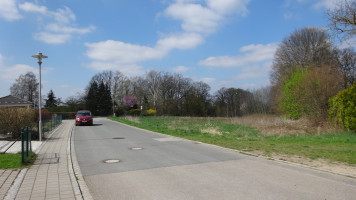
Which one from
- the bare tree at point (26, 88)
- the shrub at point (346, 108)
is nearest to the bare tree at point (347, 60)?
the shrub at point (346, 108)

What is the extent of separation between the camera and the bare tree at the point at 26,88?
6881 centimetres

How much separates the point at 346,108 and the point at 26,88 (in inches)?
2869

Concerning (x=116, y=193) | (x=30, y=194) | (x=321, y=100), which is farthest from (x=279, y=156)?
(x=321, y=100)

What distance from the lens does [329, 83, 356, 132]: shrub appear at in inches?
626

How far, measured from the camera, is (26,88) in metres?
69.7

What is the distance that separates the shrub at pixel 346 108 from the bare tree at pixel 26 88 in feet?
226

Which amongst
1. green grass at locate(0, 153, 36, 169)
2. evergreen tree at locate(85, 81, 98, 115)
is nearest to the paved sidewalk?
green grass at locate(0, 153, 36, 169)

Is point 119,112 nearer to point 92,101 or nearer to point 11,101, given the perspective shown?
point 92,101

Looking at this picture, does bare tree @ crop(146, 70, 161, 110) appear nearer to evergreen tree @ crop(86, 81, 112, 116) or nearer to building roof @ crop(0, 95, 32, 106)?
evergreen tree @ crop(86, 81, 112, 116)

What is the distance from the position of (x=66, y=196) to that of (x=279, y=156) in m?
6.96

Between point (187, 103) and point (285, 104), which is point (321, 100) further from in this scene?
point (187, 103)

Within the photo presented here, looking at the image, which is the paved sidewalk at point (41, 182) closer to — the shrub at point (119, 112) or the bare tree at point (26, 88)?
the shrub at point (119, 112)

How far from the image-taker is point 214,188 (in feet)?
18.4

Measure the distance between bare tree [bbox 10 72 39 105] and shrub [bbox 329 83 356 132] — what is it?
68824 mm
